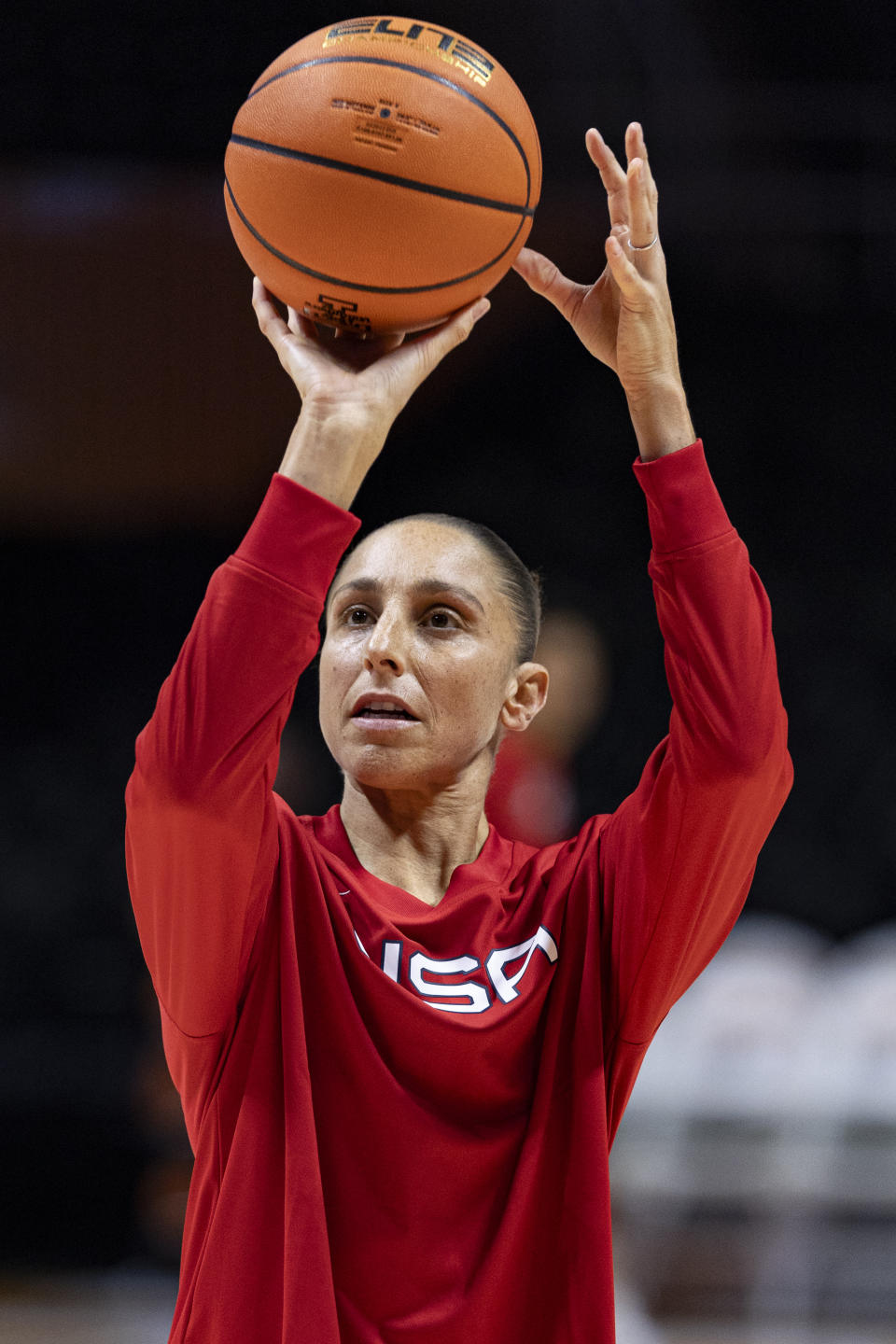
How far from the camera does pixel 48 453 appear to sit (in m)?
5.09

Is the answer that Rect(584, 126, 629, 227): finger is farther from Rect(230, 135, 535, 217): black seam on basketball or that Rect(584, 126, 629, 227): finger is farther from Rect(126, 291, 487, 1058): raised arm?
Rect(126, 291, 487, 1058): raised arm

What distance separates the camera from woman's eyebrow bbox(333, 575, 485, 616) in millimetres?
1828

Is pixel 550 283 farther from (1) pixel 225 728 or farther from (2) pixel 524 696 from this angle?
(1) pixel 225 728

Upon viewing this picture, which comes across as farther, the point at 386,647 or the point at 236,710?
the point at 386,647

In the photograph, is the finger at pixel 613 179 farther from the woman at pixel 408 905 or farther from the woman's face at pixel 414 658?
the woman's face at pixel 414 658

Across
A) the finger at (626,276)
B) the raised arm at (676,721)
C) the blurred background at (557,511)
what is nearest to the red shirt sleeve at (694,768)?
the raised arm at (676,721)

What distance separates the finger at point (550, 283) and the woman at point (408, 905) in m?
0.04

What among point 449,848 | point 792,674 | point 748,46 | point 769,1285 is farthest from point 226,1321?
point 748,46

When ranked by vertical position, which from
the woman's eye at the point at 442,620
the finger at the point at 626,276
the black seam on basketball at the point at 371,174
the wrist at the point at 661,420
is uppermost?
the black seam on basketball at the point at 371,174

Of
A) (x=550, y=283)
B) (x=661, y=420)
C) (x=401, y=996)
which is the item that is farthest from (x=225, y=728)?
(x=550, y=283)

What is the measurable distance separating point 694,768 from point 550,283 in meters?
0.78

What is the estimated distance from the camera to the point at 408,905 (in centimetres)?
177

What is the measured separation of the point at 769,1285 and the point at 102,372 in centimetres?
406

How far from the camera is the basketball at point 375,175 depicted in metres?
1.63
